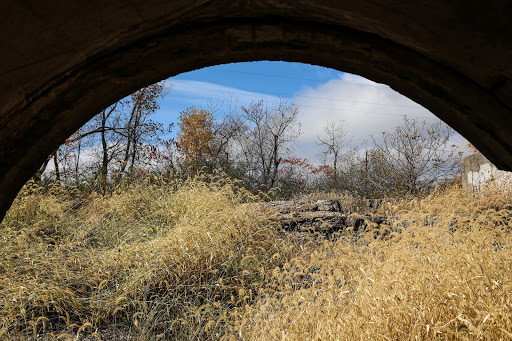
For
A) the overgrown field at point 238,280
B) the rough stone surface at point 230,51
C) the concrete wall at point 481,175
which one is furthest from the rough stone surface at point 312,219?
the concrete wall at point 481,175

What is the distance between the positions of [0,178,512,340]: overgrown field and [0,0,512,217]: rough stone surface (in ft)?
3.50

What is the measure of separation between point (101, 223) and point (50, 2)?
5182 millimetres

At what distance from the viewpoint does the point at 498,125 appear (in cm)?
84

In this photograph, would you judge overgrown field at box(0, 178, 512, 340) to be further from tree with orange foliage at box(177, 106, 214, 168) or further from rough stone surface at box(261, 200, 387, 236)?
tree with orange foliage at box(177, 106, 214, 168)

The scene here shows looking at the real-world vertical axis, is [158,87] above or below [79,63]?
above

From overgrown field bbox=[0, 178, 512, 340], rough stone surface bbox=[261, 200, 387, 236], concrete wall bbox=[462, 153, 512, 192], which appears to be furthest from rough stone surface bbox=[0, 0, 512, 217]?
concrete wall bbox=[462, 153, 512, 192]

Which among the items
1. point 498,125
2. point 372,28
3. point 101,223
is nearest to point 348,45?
point 372,28

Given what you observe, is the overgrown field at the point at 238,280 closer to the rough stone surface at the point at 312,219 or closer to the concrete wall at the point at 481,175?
the rough stone surface at the point at 312,219

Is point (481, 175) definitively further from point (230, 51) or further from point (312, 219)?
point (230, 51)

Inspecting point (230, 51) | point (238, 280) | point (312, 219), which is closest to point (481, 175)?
point (312, 219)

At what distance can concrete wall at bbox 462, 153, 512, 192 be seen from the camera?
8648 mm

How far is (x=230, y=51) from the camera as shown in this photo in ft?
3.12

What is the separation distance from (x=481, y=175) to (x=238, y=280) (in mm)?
8200

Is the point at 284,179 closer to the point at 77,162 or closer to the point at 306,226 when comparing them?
the point at 77,162
